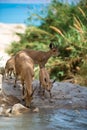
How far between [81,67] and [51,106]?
4604mm

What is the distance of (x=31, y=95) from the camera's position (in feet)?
30.8

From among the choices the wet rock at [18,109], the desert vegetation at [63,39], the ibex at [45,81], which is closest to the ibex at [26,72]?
the wet rock at [18,109]

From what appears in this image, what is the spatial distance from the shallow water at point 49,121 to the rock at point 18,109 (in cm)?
17

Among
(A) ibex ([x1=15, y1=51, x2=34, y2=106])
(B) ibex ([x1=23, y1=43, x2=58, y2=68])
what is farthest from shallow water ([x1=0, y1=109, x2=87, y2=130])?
(B) ibex ([x1=23, y1=43, x2=58, y2=68])

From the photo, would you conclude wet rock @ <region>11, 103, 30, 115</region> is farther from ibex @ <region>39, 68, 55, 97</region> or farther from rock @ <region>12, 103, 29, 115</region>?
ibex @ <region>39, 68, 55, 97</region>

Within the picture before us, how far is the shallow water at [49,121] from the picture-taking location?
26.7ft

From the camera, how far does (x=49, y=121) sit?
28.7 feet

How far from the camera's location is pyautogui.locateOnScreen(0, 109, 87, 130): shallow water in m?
8.15

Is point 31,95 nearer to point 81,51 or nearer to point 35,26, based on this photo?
point 81,51

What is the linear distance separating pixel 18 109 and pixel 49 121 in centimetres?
75

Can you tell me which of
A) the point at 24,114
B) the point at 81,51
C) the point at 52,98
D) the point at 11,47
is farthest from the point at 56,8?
the point at 24,114

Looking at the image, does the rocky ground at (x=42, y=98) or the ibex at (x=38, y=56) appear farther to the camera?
the ibex at (x=38, y=56)

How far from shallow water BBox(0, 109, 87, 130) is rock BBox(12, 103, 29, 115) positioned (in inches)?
6.6

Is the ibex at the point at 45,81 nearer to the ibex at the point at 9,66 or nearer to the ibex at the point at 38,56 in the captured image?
the ibex at the point at 38,56
